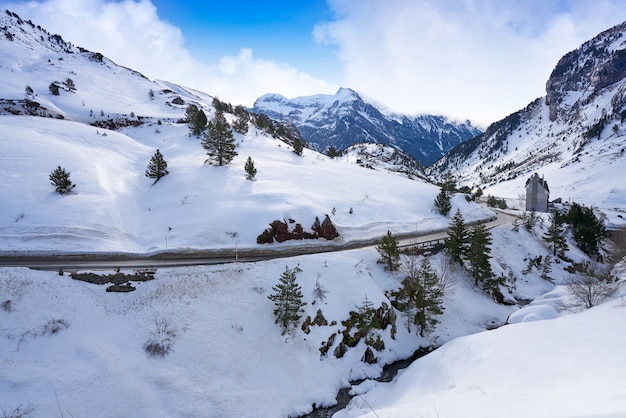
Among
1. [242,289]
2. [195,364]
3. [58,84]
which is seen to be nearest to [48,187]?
[242,289]

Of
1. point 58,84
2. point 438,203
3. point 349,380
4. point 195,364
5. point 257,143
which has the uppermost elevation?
point 58,84

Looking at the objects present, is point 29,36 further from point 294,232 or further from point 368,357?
point 368,357

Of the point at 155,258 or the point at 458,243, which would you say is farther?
the point at 458,243

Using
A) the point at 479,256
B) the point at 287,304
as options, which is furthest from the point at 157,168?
the point at 479,256

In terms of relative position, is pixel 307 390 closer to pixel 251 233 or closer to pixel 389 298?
pixel 389 298

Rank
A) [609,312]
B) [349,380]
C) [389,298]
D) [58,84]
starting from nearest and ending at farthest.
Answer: [609,312] → [349,380] → [389,298] → [58,84]

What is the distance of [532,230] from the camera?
185 feet

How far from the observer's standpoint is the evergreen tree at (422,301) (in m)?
27.7

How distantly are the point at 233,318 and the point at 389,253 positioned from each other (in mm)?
18038

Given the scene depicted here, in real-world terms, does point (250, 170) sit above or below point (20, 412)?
above

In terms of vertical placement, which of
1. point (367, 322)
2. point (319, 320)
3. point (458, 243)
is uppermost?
point (458, 243)

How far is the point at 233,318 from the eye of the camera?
76.3ft

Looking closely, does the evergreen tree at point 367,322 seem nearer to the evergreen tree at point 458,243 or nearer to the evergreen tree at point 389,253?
the evergreen tree at point 389,253

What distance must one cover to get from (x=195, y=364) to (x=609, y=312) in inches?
1041
